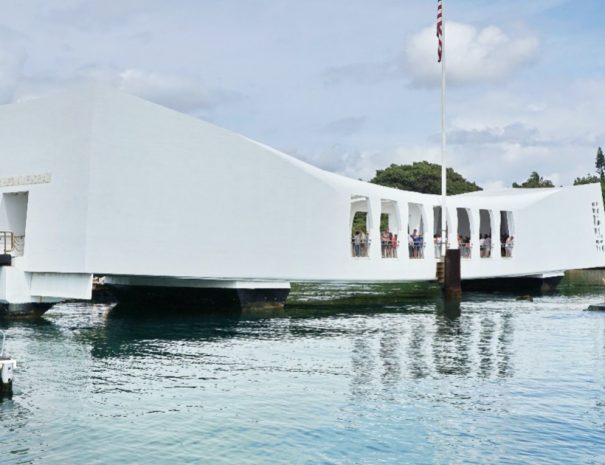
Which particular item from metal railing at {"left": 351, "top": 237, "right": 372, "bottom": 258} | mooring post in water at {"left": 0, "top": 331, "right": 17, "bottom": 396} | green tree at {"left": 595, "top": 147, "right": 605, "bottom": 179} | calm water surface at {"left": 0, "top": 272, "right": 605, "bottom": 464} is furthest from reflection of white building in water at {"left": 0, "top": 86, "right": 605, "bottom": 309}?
green tree at {"left": 595, "top": 147, "right": 605, "bottom": 179}

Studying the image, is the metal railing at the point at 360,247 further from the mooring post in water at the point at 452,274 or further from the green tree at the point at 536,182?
the green tree at the point at 536,182

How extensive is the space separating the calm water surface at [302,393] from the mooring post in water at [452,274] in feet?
35.7

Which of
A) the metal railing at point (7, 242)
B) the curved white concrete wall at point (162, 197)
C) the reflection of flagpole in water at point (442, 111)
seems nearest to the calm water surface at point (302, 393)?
the curved white concrete wall at point (162, 197)

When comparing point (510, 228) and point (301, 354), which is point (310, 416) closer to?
point (301, 354)

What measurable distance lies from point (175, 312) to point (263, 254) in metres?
3.77

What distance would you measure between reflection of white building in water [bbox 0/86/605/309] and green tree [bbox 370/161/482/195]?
46327 millimetres

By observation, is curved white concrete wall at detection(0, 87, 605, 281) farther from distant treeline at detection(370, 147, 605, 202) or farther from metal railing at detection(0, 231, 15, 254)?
distant treeline at detection(370, 147, 605, 202)

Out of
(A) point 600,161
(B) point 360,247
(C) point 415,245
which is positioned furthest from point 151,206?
(A) point 600,161

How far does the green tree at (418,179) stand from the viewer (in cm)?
7600

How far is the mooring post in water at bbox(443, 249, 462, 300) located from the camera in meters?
35.5

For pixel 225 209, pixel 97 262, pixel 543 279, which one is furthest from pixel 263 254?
pixel 543 279

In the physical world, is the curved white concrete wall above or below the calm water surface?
above

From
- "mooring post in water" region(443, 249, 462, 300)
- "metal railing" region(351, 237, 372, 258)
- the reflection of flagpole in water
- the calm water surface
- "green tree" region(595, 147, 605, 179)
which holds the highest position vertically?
"green tree" region(595, 147, 605, 179)

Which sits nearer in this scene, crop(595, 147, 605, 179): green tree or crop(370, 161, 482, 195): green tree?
crop(370, 161, 482, 195): green tree
